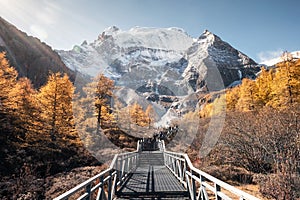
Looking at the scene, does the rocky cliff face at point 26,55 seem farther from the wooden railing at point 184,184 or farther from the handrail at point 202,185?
the handrail at point 202,185

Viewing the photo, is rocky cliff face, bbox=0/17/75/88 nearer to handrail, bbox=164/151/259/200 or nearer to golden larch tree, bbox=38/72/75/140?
golden larch tree, bbox=38/72/75/140

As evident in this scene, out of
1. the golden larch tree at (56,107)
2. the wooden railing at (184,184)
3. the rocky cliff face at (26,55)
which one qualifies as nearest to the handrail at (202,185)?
the wooden railing at (184,184)

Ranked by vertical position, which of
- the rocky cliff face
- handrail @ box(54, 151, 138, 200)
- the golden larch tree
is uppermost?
the rocky cliff face

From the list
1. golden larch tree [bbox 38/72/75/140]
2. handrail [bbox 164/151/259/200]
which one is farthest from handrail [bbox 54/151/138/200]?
golden larch tree [bbox 38/72/75/140]

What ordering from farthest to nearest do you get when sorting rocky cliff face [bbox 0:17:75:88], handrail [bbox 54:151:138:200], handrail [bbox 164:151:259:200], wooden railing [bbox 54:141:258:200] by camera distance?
1. rocky cliff face [bbox 0:17:75:88]
2. handrail [bbox 54:151:138:200]
3. wooden railing [bbox 54:141:258:200]
4. handrail [bbox 164:151:259:200]

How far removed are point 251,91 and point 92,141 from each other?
20.9 meters

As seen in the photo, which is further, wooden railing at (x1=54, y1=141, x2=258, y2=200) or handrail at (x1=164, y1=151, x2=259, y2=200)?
wooden railing at (x1=54, y1=141, x2=258, y2=200)

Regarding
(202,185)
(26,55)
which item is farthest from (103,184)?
(26,55)

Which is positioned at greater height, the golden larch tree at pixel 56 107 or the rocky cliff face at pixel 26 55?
the rocky cliff face at pixel 26 55

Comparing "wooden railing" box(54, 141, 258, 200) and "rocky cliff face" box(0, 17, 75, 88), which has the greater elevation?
"rocky cliff face" box(0, 17, 75, 88)

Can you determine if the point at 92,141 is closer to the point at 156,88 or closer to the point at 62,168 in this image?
the point at 62,168

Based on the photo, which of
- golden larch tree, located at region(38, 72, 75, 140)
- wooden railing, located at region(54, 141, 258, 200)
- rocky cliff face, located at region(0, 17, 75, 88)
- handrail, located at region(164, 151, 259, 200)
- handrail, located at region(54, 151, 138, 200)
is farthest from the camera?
rocky cliff face, located at region(0, 17, 75, 88)

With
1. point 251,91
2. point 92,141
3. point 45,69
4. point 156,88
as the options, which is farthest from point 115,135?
point 156,88

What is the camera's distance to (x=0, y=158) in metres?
14.3
